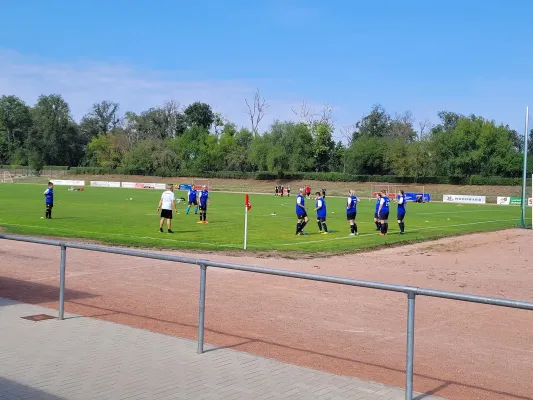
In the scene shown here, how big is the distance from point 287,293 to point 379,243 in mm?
11260

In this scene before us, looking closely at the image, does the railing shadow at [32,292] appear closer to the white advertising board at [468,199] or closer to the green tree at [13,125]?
the white advertising board at [468,199]

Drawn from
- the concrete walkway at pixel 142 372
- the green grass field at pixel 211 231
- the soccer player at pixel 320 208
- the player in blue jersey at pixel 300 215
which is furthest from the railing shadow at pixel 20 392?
the soccer player at pixel 320 208

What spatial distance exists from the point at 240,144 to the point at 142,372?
109030 mm

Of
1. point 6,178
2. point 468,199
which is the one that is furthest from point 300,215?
point 6,178

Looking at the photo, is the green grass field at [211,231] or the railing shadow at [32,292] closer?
the railing shadow at [32,292]

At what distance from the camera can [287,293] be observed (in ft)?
38.8

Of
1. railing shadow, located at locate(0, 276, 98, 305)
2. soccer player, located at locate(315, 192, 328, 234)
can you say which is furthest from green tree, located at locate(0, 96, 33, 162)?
railing shadow, located at locate(0, 276, 98, 305)

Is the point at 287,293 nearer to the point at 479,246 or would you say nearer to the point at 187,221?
the point at 479,246

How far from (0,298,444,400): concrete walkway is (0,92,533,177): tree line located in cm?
7928

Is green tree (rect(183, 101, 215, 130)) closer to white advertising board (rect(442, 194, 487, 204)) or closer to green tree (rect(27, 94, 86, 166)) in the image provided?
green tree (rect(27, 94, 86, 166))

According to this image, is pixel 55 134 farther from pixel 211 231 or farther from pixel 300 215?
pixel 300 215

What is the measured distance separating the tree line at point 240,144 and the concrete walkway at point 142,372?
7928 cm

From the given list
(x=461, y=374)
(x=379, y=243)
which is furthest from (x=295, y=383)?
(x=379, y=243)

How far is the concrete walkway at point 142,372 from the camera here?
580 centimetres
